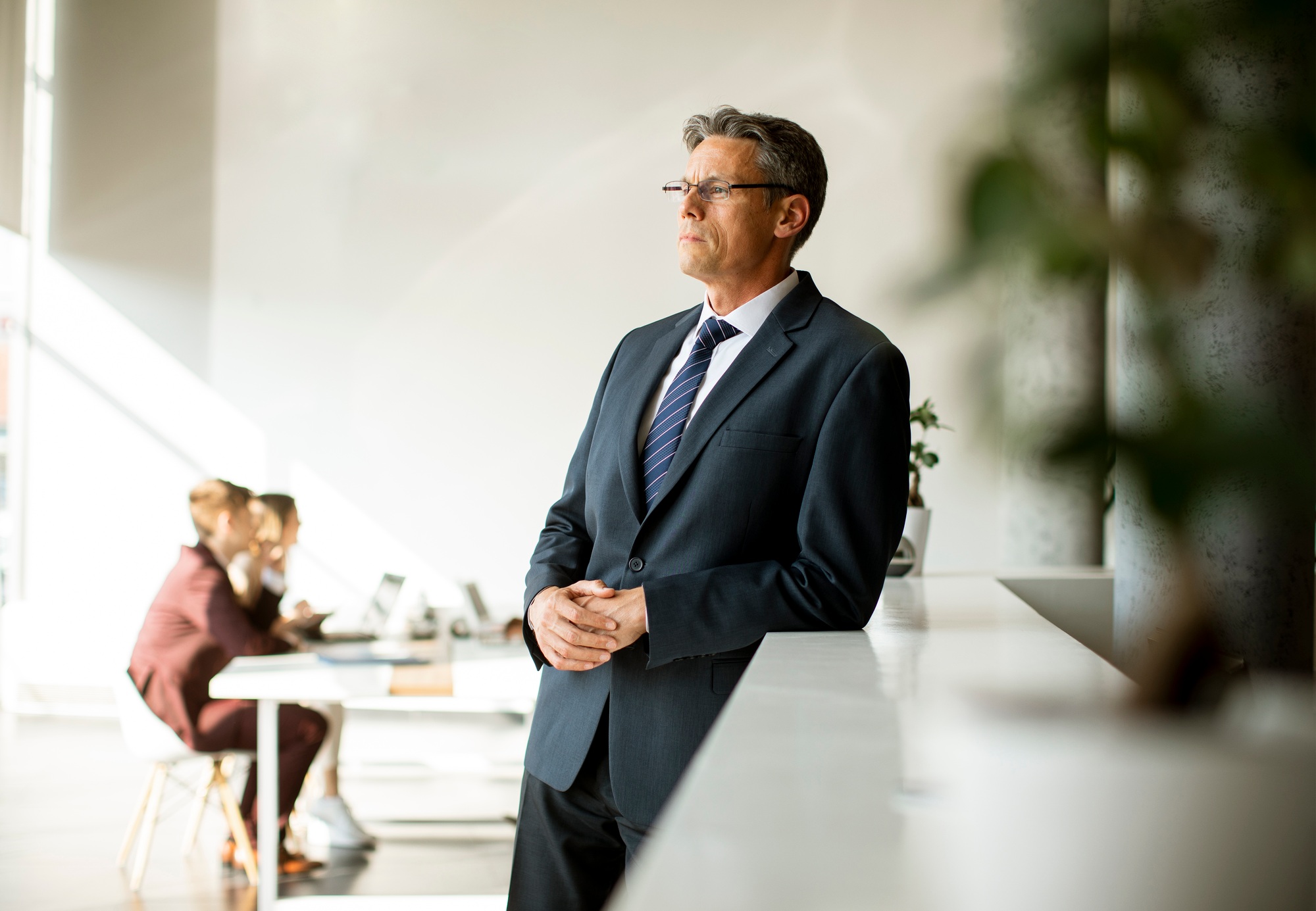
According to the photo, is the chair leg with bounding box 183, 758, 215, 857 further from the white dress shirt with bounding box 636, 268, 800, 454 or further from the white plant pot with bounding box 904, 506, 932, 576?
the white dress shirt with bounding box 636, 268, 800, 454

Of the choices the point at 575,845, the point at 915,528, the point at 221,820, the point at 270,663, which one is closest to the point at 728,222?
the point at 575,845

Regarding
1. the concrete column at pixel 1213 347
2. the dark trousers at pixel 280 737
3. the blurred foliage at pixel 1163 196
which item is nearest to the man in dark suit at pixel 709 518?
the concrete column at pixel 1213 347

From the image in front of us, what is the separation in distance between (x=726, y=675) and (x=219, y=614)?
2.83m

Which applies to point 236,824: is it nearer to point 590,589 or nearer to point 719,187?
point 590,589

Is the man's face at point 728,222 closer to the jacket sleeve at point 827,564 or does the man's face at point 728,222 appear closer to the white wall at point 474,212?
the jacket sleeve at point 827,564

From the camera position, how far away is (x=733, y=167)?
5.74 feet

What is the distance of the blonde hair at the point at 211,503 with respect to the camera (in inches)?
161

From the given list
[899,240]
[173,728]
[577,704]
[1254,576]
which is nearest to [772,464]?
[577,704]

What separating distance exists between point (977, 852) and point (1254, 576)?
1738 millimetres

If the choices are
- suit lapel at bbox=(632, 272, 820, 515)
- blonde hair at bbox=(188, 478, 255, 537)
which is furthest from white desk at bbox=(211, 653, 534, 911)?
suit lapel at bbox=(632, 272, 820, 515)

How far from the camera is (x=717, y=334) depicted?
1.75 meters

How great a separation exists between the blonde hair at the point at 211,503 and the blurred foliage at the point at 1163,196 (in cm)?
417

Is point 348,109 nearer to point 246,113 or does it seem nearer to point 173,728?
point 246,113

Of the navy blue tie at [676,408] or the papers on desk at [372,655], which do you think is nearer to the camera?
the navy blue tie at [676,408]
